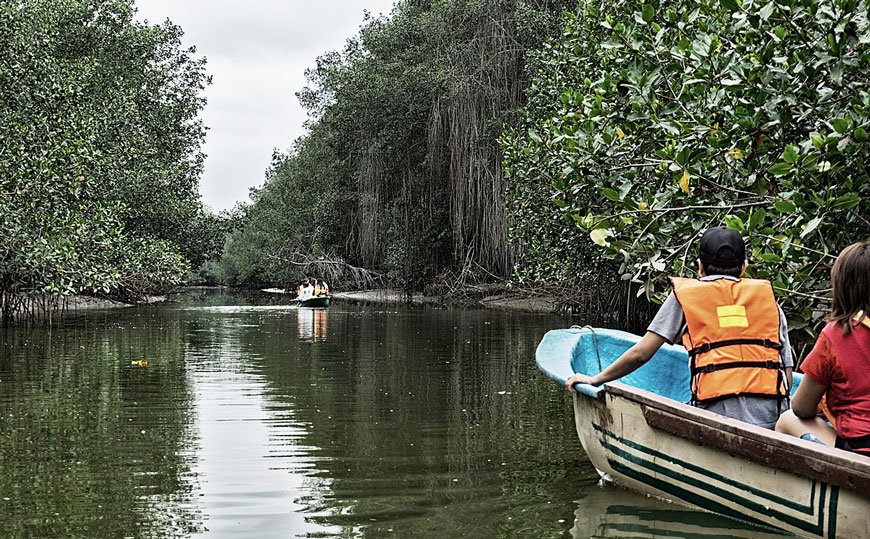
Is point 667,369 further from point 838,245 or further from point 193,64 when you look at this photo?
point 193,64

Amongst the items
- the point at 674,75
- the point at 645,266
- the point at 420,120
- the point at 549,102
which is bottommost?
the point at 645,266

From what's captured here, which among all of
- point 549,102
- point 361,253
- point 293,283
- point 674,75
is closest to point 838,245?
point 674,75

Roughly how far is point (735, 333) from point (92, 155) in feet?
48.6

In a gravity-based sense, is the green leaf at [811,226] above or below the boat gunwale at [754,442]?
above

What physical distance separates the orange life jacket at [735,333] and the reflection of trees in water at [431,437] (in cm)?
96

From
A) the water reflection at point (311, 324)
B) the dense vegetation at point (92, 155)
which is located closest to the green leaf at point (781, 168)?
the water reflection at point (311, 324)

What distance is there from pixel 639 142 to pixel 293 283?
40.8 meters

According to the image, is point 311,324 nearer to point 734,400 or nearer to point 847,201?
point 847,201

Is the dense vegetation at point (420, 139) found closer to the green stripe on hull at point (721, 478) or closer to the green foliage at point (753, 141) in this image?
the green foliage at point (753, 141)

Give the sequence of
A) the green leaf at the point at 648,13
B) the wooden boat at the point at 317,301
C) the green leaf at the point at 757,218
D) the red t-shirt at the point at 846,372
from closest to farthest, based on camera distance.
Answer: the red t-shirt at the point at 846,372 → the green leaf at the point at 757,218 → the green leaf at the point at 648,13 → the wooden boat at the point at 317,301

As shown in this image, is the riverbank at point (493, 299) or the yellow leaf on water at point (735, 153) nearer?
the yellow leaf on water at point (735, 153)

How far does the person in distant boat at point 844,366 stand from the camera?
315 centimetres

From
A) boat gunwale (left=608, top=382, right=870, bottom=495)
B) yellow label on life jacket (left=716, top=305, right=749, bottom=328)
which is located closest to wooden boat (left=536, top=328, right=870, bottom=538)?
boat gunwale (left=608, top=382, right=870, bottom=495)

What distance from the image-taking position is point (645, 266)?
6.30 metres
